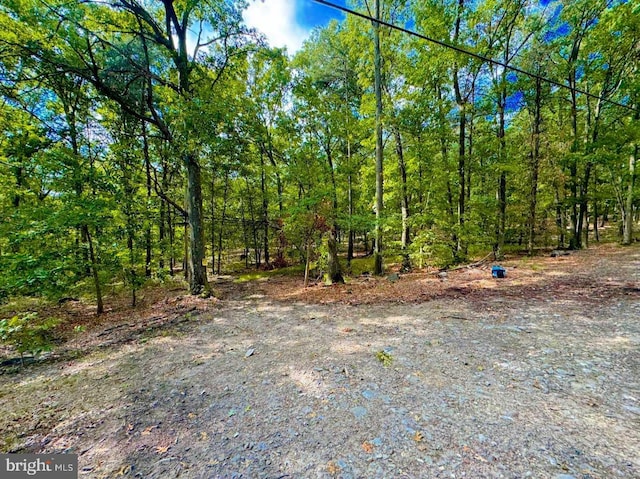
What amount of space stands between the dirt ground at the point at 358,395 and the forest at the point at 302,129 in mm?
A: 2357

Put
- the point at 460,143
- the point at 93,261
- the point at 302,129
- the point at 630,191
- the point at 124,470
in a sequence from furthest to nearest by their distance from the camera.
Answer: the point at 302,129 → the point at 630,191 → the point at 460,143 → the point at 93,261 → the point at 124,470

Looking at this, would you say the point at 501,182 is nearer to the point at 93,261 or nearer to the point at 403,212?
the point at 403,212

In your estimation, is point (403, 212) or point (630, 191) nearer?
point (403, 212)

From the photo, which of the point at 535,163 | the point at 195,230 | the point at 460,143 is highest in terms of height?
the point at 460,143

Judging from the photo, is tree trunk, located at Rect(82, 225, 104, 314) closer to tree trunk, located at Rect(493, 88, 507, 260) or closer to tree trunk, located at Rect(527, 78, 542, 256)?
tree trunk, located at Rect(493, 88, 507, 260)

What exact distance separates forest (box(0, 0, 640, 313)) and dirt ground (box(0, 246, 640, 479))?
92.8 inches

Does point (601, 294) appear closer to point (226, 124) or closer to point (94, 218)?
point (226, 124)

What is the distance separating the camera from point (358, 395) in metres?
2.43

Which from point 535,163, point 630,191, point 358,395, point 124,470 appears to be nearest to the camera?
point 124,470

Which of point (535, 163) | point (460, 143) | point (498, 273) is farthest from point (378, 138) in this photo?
point (535, 163)

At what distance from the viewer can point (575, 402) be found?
2105 mm

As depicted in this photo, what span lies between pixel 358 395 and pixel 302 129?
1087 cm

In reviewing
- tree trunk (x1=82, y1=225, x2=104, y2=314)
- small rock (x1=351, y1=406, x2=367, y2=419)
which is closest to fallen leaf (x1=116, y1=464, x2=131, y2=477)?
small rock (x1=351, y1=406, x2=367, y2=419)

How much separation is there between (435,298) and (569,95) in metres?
12.5
